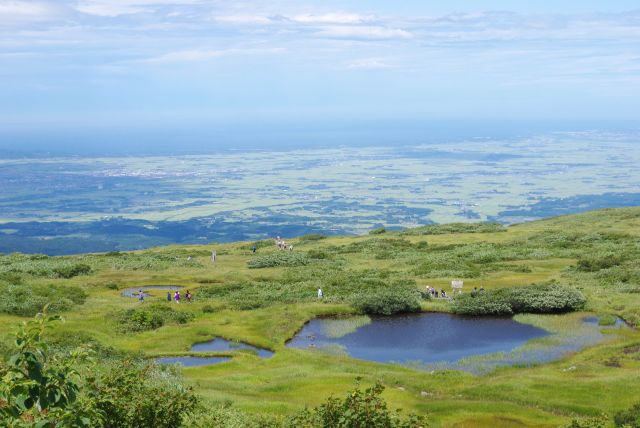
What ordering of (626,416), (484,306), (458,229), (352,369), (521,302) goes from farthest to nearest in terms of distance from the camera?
(458,229), (521,302), (484,306), (352,369), (626,416)

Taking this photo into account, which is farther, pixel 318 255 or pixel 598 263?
pixel 318 255

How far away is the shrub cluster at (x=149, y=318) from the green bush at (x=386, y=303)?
41.0 feet

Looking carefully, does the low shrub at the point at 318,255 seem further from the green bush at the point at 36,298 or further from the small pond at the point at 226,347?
the small pond at the point at 226,347

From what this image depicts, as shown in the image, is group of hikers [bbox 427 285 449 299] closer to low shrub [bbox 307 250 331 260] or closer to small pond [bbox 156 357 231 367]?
small pond [bbox 156 357 231 367]

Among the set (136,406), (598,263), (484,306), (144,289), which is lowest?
(144,289)

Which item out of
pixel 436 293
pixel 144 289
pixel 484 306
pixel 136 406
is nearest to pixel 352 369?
pixel 484 306

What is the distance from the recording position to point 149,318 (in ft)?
172

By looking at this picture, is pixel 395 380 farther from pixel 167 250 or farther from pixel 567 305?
pixel 167 250

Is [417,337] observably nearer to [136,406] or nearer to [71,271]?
[136,406]

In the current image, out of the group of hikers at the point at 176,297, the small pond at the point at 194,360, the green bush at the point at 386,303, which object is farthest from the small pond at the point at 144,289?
the small pond at the point at 194,360

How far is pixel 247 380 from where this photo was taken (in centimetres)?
3856

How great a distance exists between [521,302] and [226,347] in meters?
22.0

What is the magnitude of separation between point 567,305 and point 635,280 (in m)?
12.5

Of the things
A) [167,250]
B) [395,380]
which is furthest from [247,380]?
[167,250]
